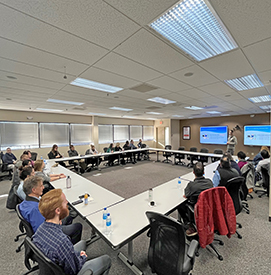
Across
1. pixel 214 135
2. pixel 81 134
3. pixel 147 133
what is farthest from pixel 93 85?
pixel 214 135

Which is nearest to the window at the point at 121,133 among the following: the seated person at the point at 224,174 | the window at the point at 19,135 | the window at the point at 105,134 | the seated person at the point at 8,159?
the window at the point at 105,134

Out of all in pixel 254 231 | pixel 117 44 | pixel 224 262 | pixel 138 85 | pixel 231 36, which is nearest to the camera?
pixel 231 36

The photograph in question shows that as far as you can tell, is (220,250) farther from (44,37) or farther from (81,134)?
(81,134)

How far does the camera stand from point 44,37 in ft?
5.12

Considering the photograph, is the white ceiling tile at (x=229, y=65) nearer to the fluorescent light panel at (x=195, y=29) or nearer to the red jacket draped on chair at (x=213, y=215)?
the fluorescent light panel at (x=195, y=29)

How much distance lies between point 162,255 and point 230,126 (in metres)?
10.2

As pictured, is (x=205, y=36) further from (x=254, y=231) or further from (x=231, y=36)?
(x=254, y=231)

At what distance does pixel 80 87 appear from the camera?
3.31m

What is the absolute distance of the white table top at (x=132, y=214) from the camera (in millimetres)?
1476

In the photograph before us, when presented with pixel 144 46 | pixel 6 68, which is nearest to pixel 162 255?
pixel 144 46

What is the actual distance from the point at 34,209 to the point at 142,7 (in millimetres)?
2280

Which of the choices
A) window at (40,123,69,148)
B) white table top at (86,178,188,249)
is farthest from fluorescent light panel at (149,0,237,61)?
A: window at (40,123,69,148)

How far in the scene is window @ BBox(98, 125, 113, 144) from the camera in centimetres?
938

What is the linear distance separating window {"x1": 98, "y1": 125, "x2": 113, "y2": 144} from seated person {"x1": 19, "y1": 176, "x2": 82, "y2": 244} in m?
7.42
